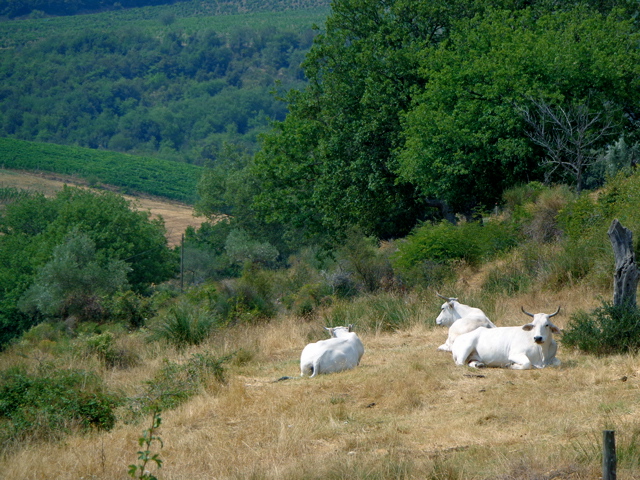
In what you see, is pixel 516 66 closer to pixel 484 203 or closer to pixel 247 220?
pixel 484 203

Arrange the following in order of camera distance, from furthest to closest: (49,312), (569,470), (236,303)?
(49,312) < (236,303) < (569,470)

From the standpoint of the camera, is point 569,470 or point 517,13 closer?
point 569,470

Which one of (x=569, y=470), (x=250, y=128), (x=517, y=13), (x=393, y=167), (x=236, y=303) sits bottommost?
(x=250, y=128)

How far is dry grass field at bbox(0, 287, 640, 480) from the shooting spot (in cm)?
673

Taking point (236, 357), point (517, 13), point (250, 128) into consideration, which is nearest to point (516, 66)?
point (517, 13)

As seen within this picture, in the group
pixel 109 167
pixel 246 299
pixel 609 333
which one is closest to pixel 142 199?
pixel 109 167

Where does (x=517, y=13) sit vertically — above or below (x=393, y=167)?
above

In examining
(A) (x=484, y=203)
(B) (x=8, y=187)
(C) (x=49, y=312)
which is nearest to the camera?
(A) (x=484, y=203)

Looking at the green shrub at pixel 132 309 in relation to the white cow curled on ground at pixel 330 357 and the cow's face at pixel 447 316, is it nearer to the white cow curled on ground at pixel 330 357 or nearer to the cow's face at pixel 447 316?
the cow's face at pixel 447 316

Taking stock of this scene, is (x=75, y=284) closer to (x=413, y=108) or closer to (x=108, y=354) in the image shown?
(x=413, y=108)

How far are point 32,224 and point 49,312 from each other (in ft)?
119

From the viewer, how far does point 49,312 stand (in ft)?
138

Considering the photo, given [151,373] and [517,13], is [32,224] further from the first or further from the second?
[151,373]

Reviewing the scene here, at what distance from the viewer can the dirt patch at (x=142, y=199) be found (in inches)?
3798
